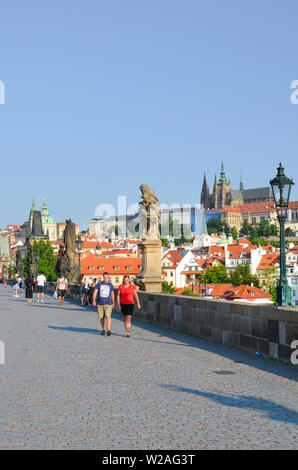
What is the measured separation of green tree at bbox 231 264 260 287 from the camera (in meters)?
124

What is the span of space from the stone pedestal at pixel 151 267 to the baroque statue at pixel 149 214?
10.2 inches

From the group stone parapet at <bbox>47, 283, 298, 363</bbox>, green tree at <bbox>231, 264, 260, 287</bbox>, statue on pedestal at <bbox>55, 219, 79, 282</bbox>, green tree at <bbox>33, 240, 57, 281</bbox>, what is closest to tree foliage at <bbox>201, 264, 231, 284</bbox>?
green tree at <bbox>231, 264, 260, 287</bbox>

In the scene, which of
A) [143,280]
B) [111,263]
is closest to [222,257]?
[111,263]

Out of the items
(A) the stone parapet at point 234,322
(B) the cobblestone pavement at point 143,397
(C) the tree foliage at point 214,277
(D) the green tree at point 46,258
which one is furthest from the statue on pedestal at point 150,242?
(C) the tree foliage at point 214,277

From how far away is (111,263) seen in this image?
11956 centimetres

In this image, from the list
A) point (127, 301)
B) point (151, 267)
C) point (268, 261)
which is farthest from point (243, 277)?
point (127, 301)

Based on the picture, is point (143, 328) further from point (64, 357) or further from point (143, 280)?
point (64, 357)

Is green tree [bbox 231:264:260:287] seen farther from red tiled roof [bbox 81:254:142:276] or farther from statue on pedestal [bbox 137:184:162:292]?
statue on pedestal [bbox 137:184:162:292]

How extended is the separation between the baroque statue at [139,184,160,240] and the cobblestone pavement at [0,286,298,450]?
7.23 m

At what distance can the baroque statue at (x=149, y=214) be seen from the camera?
20.1 meters

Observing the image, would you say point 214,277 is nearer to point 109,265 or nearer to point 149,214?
point 109,265

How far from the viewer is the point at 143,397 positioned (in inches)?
299
